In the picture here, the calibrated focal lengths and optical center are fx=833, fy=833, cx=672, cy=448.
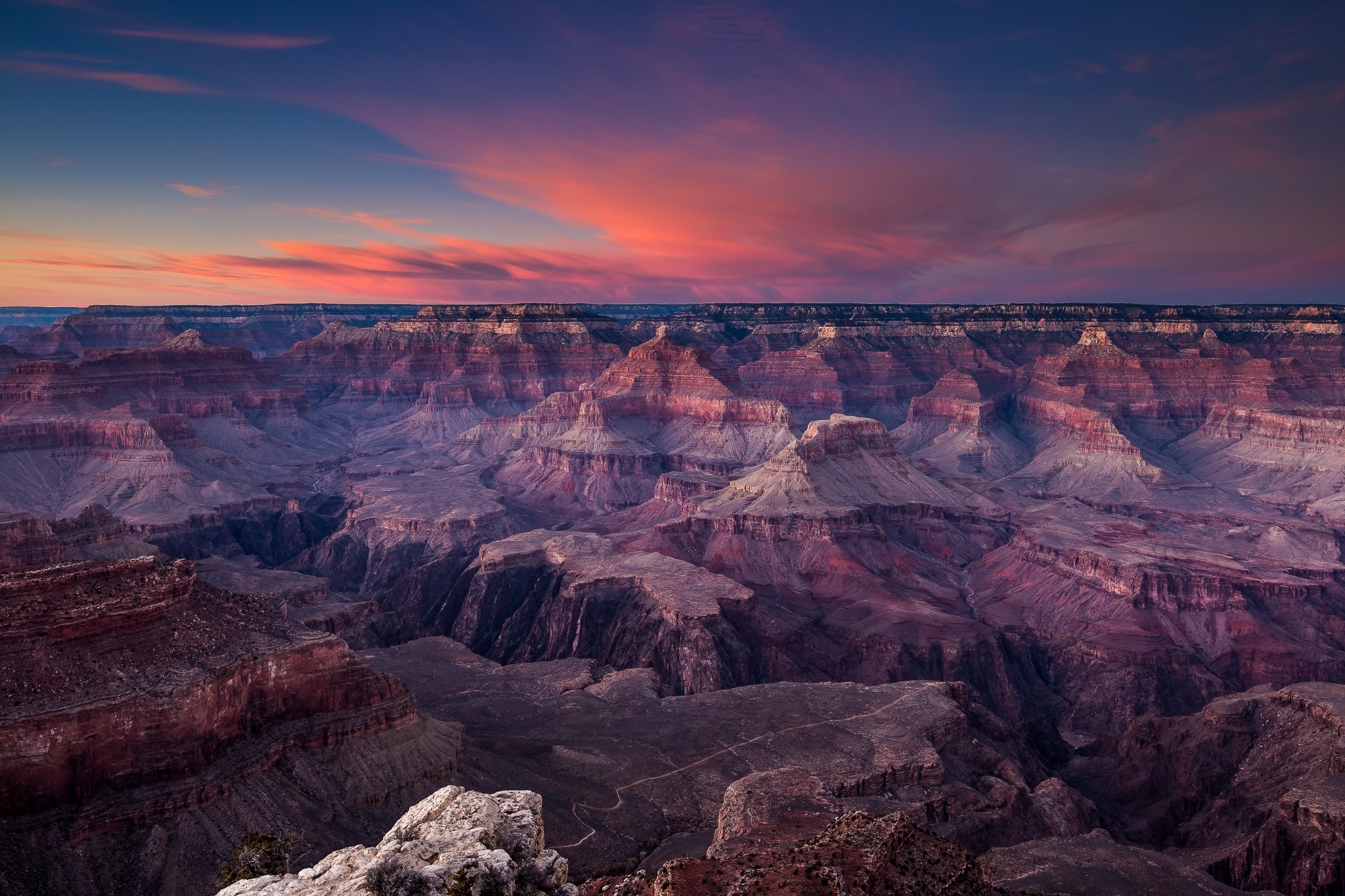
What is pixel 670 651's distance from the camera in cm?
9094

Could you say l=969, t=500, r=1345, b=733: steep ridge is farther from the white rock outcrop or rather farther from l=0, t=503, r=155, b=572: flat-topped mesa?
l=0, t=503, r=155, b=572: flat-topped mesa

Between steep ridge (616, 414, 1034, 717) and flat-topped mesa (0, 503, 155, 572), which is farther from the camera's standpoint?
steep ridge (616, 414, 1034, 717)

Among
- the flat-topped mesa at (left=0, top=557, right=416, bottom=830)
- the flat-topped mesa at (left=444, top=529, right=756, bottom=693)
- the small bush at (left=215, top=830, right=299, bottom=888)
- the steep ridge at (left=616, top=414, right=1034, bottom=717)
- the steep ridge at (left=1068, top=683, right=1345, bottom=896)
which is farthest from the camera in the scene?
the steep ridge at (left=616, top=414, right=1034, bottom=717)

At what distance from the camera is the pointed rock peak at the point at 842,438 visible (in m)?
134

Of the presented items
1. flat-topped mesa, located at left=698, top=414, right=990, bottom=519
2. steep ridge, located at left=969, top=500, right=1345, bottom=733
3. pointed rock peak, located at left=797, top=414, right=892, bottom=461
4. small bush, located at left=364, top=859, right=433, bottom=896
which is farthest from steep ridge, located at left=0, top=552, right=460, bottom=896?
pointed rock peak, located at left=797, top=414, right=892, bottom=461

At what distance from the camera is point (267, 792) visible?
42.3m

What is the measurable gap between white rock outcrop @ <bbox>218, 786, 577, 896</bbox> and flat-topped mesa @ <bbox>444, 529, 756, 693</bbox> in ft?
192

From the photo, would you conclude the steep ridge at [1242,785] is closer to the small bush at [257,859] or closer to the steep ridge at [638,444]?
the small bush at [257,859]

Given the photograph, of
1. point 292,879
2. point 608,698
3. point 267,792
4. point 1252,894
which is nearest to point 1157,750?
point 1252,894

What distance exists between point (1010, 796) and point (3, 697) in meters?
59.1

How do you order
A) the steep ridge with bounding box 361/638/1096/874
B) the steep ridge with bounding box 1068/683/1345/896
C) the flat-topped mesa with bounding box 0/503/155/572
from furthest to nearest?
the flat-topped mesa with bounding box 0/503/155/572
the steep ridge with bounding box 1068/683/1345/896
the steep ridge with bounding box 361/638/1096/874

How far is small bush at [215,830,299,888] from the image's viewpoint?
93.4ft

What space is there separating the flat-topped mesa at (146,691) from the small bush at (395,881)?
82.9ft

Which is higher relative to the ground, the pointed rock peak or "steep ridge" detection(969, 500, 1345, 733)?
the pointed rock peak
